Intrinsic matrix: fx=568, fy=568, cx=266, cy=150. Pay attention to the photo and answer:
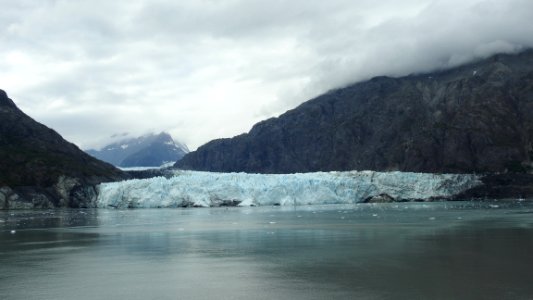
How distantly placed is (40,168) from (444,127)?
101079 mm

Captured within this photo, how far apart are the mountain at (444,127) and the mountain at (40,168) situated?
76.9 meters

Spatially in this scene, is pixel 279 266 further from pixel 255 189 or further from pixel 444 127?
pixel 444 127

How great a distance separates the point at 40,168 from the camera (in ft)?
330

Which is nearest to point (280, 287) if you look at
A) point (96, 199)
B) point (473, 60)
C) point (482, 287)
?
point (482, 287)

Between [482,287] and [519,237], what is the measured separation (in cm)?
1327

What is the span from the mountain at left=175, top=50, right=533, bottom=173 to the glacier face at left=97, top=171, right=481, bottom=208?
56.5 meters

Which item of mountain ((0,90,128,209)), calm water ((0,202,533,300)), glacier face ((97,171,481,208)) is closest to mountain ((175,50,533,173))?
glacier face ((97,171,481,208))

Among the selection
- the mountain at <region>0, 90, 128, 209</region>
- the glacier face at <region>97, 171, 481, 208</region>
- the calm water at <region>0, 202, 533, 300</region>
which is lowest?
the calm water at <region>0, 202, 533, 300</region>

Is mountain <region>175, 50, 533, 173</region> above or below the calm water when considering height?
above

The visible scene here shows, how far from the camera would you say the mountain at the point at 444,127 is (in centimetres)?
14000

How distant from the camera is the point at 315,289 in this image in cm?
1476

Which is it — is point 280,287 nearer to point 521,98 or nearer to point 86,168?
point 86,168

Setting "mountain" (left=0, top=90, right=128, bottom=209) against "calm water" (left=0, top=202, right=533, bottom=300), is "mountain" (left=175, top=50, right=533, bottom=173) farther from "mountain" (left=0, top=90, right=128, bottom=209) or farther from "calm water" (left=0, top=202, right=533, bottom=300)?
"calm water" (left=0, top=202, right=533, bottom=300)

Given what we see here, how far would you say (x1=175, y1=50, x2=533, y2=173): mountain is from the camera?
14000cm
